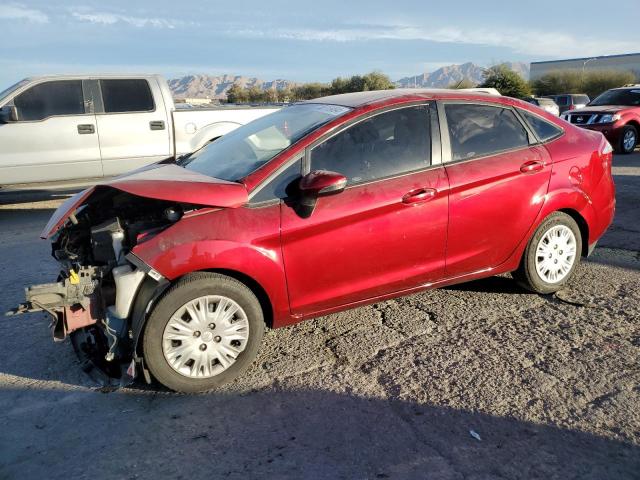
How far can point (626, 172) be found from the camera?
35.4 ft

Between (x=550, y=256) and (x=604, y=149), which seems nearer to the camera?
(x=550, y=256)

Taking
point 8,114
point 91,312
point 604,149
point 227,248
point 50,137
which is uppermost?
point 8,114

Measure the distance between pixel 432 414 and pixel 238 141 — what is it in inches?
104

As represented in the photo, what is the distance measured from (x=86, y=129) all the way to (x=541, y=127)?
707 centimetres

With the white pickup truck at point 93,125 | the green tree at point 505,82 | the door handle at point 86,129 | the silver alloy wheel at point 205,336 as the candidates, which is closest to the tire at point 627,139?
the white pickup truck at point 93,125

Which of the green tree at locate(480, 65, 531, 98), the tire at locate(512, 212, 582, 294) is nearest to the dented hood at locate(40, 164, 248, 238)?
the tire at locate(512, 212, 582, 294)

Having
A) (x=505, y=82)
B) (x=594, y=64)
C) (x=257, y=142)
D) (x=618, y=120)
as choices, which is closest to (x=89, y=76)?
(x=257, y=142)

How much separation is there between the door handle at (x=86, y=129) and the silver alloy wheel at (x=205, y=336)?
6.56 meters

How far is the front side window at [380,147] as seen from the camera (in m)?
3.74

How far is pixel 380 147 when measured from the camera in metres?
3.88

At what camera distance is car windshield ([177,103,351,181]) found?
3.80m

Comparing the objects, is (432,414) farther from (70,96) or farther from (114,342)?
(70,96)

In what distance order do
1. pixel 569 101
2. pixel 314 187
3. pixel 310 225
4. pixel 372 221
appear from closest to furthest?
pixel 314 187, pixel 310 225, pixel 372 221, pixel 569 101

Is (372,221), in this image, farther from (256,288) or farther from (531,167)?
(531,167)
